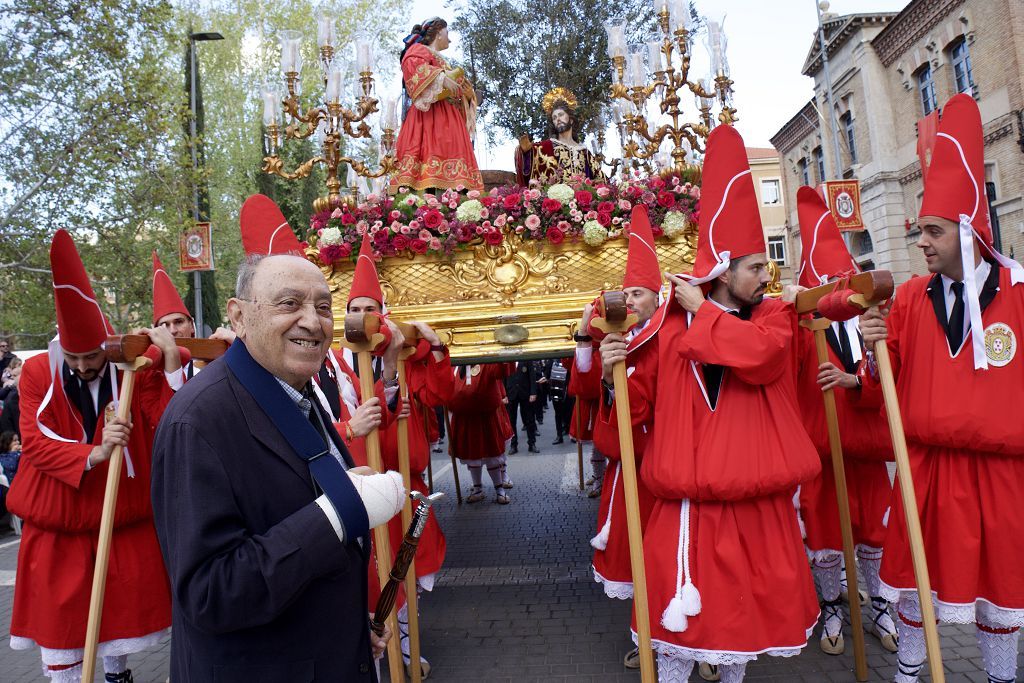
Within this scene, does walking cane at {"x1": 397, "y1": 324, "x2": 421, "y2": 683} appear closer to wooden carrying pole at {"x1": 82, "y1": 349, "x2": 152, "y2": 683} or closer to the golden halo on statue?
wooden carrying pole at {"x1": 82, "y1": 349, "x2": 152, "y2": 683}

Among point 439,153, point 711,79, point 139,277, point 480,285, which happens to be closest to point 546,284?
point 480,285

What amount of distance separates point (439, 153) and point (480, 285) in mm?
1634

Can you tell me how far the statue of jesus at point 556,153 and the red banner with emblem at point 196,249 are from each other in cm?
384

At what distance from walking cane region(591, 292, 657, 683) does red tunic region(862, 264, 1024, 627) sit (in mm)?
1171

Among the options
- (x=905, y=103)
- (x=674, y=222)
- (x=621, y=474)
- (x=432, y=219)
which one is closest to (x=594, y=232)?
(x=674, y=222)

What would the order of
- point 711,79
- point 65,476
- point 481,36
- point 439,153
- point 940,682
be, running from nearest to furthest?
point 940,682, point 65,476, point 711,79, point 439,153, point 481,36

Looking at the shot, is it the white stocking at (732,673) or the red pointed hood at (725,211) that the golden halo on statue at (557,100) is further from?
the white stocking at (732,673)

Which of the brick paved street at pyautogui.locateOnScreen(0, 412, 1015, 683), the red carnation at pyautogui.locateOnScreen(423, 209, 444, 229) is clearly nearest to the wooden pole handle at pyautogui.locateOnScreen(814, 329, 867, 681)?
the brick paved street at pyautogui.locateOnScreen(0, 412, 1015, 683)

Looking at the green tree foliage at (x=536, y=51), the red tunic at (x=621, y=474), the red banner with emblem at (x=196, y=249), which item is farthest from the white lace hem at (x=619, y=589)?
the green tree foliage at (x=536, y=51)

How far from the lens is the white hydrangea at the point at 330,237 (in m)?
5.32

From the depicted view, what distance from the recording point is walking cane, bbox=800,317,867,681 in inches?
145

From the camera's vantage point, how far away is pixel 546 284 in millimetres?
5344

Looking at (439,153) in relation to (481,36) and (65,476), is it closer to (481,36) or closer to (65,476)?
(65,476)

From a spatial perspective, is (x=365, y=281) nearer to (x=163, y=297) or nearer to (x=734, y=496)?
(x=163, y=297)
